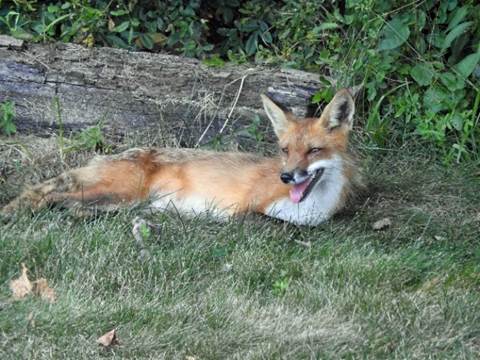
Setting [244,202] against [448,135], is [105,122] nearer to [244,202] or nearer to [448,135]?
[244,202]

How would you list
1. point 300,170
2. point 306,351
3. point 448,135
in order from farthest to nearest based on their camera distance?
1. point 448,135
2. point 300,170
3. point 306,351

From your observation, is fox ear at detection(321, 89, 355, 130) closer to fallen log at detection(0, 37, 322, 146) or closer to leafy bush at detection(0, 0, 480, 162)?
leafy bush at detection(0, 0, 480, 162)

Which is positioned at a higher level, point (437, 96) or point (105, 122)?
point (437, 96)

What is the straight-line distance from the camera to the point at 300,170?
667 centimetres

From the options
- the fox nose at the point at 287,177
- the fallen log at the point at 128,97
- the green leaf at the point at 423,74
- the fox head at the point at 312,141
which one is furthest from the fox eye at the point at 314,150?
the green leaf at the point at 423,74

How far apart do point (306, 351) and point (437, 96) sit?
11.6 feet

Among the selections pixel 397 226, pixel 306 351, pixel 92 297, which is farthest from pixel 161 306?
pixel 397 226

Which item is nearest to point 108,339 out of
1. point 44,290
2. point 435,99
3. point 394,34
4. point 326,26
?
point 44,290

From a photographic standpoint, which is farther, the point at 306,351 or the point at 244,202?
the point at 244,202

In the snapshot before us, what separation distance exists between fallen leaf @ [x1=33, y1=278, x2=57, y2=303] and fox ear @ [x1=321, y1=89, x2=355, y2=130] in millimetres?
2587

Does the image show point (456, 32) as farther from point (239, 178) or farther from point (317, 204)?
point (239, 178)

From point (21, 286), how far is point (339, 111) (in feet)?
9.23

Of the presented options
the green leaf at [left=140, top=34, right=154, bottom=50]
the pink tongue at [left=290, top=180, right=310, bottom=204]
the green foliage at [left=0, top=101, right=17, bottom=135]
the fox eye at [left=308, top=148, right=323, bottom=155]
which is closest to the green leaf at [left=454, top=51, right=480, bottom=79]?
the fox eye at [left=308, top=148, right=323, bottom=155]

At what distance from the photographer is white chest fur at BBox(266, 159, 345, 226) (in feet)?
22.4
